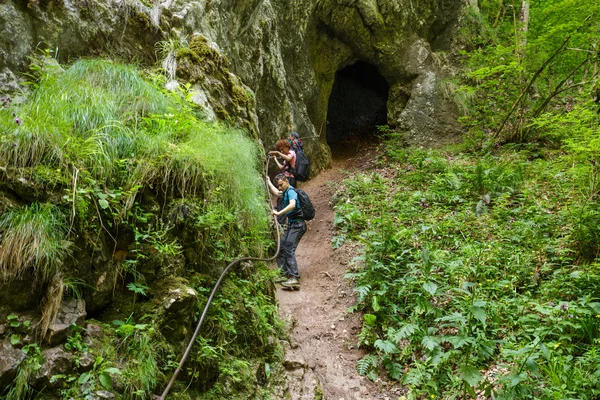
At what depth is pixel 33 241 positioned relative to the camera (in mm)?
2385

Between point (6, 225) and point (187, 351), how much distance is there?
1.56 metres

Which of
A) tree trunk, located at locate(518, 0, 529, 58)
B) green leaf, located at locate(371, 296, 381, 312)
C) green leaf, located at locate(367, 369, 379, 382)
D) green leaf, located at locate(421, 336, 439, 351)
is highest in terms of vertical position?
tree trunk, located at locate(518, 0, 529, 58)

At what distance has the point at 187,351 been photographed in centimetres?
284

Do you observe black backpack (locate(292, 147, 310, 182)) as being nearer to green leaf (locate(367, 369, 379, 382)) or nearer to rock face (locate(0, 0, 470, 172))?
rock face (locate(0, 0, 470, 172))

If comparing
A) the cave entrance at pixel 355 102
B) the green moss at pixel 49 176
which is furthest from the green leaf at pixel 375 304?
the cave entrance at pixel 355 102

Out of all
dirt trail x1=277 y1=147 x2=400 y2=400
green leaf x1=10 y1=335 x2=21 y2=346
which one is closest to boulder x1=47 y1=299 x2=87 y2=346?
green leaf x1=10 y1=335 x2=21 y2=346

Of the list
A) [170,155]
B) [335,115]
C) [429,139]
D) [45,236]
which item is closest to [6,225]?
[45,236]

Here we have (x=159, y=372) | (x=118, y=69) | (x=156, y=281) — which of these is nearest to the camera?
(x=159, y=372)

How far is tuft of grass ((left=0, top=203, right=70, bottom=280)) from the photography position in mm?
2324

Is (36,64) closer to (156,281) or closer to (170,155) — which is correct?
(170,155)

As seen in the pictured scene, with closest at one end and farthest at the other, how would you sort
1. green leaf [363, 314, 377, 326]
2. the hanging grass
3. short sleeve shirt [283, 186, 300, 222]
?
the hanging grass, green leaf [363, 314, 377, 326], short sleeve shirt [283, 186, 300, 222]

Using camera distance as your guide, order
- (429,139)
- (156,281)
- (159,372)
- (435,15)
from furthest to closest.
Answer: (435,15)
(429,139)
(156,281)
(159,372)

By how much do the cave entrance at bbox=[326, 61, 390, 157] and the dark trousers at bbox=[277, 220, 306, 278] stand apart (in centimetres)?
1014

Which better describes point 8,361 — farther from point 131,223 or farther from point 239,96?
point 239,96
